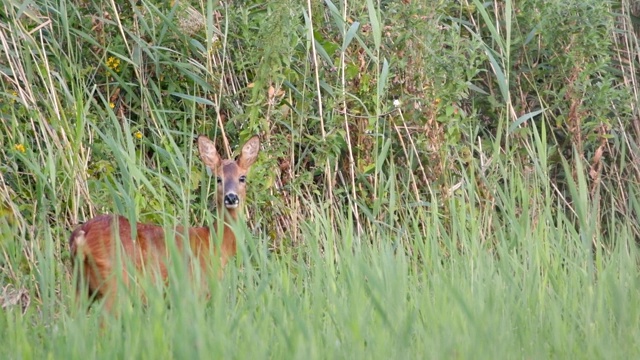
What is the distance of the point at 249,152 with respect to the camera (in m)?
5.30

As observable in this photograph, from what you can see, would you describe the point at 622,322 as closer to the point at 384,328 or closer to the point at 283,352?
the point at 384,328

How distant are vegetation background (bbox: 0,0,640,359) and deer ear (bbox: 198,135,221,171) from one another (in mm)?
102

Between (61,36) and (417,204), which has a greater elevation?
(61,36)

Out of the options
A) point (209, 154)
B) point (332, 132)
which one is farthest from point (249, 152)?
point (332, 132)

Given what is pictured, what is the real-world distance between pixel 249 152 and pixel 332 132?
0.51 meters

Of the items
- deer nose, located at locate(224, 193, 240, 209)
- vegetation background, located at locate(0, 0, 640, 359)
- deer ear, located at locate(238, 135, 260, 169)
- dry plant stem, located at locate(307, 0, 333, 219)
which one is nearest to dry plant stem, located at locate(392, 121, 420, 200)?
vegetation background, located at locate(0, 0, 640, 359)

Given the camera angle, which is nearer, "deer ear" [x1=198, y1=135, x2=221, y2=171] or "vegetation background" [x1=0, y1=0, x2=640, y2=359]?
"vegetation background" [x1=0, y1=0, x2=640, y2=359]

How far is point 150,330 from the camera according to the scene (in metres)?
3.01

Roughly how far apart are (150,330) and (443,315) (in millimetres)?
848

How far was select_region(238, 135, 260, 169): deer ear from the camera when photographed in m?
5.27

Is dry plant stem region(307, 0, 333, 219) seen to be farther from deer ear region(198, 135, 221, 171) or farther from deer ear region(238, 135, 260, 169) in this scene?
deer ear region(198, 135, 221, 171)

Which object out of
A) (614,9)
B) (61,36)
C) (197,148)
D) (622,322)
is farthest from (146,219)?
(614,9)

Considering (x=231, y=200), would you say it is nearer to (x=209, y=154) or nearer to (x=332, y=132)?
(x=209, y=154)

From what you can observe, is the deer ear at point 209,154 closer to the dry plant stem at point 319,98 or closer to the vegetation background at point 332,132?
the vegetation background at point 332,132
